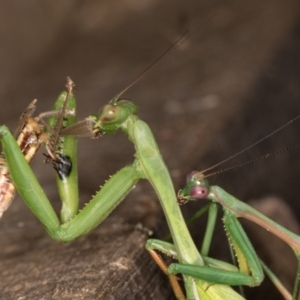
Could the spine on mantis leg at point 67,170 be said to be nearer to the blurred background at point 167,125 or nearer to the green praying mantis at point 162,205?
the green praying mantis at point 162,205

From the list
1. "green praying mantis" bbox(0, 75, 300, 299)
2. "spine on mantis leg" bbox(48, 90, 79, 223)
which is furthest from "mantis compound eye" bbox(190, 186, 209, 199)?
"spine on mantis leg" bbox(48, 90, 79, 223)

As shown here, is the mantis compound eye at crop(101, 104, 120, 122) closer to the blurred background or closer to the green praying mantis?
the green praying mantis

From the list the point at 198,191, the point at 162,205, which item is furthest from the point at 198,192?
the point at 162,205

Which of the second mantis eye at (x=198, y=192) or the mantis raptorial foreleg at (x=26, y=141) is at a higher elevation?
the mantis raptorial foreleg at (x=26, y=141)

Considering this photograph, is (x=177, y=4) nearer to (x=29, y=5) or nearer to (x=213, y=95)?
(x=29, y=5)

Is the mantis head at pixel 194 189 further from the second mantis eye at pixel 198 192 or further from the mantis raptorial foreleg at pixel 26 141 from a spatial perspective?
the mantis raptorial foreleg at pixel 26 141

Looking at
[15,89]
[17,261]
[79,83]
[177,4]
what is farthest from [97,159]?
[177,4]

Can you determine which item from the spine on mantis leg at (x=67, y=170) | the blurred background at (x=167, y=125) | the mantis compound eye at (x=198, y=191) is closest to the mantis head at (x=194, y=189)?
the mantis compound eye at (x=198, y=191)
